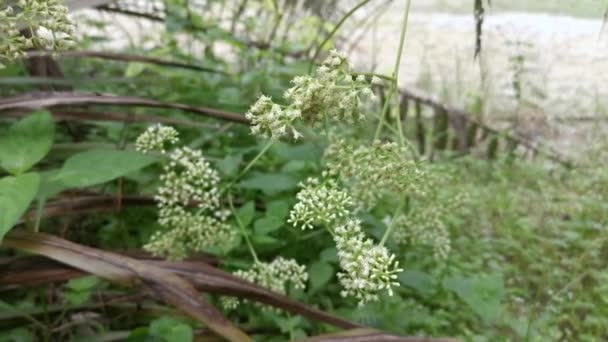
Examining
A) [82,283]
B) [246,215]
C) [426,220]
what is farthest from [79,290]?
[426,220]

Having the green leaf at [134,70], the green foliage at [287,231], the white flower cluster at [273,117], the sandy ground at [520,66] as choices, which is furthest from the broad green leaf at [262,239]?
the sandy ground at [520,66]

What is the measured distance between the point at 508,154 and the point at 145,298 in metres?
2.20

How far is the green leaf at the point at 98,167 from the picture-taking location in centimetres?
107

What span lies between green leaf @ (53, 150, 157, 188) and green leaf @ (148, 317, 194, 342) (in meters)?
0.26

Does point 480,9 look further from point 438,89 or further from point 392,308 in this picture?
point 438,89

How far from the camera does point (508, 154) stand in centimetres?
320

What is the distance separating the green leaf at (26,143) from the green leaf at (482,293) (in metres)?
0.80

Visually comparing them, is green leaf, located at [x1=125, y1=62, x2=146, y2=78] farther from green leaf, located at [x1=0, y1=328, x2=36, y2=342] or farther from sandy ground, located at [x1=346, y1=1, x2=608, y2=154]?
sandy ground, located at [x1=346, y1=1, x2=608, y2=154]

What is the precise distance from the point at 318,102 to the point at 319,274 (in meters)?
0.68

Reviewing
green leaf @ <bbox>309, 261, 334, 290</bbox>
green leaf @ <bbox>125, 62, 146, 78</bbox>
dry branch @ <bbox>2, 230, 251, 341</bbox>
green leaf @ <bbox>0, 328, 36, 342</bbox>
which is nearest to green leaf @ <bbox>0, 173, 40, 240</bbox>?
dry branch @ <bbox>2, 230, 251, 341</bbox>

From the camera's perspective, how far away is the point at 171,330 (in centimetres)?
118

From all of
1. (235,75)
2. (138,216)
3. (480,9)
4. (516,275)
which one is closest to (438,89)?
(235,75)

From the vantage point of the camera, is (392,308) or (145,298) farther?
(392,308)

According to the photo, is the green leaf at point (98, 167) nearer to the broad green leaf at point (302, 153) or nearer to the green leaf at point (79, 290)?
the green leaf at point (79, 290)
